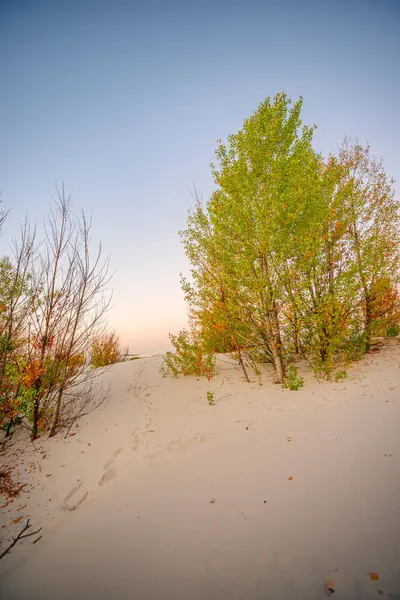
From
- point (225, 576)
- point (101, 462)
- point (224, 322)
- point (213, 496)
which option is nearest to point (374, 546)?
point (225, 576)

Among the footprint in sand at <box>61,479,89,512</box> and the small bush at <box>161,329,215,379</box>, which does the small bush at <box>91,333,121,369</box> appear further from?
the footprint in sand at <box>61,479,89,512</box>

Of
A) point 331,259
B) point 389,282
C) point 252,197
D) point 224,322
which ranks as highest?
point 252,197

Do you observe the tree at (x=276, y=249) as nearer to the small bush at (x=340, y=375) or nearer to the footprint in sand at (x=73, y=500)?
the small bush at (x=340, y=375)

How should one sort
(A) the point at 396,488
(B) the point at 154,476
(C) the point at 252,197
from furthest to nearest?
1. (C) the point at 252,197
2. (B) the point at 154,476
3. (A) the point at 396,488

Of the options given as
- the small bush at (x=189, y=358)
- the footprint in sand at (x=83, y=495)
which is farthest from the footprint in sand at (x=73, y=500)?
the small bush at (x=189, y=358)

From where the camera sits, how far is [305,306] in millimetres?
6773

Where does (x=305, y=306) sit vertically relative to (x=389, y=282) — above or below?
below

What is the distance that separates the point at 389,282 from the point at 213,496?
911 centimetres

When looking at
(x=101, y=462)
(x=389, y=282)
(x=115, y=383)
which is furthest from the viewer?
(x=115, y=383)

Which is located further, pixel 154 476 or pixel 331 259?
pixel 331 259

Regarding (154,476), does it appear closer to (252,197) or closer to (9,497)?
(9,497)

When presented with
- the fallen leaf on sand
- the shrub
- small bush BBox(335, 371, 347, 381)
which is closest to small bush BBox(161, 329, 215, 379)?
small bush BBox(335, 371, 347, 381)

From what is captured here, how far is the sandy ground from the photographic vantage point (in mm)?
2053

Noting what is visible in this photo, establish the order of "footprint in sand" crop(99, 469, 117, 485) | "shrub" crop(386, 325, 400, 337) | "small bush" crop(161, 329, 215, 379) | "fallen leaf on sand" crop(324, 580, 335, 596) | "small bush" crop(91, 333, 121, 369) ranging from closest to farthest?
"fallen leaf on sand" crop(324, 580, 335, 596) < "footprint in sand" crop(99, 469, 117, 485) < "small bush" crop(161, 329, 215, 379) < "shrub" crop(386, 325, 400, 337) < "small bush" crop(91, 333, 121, 369)
